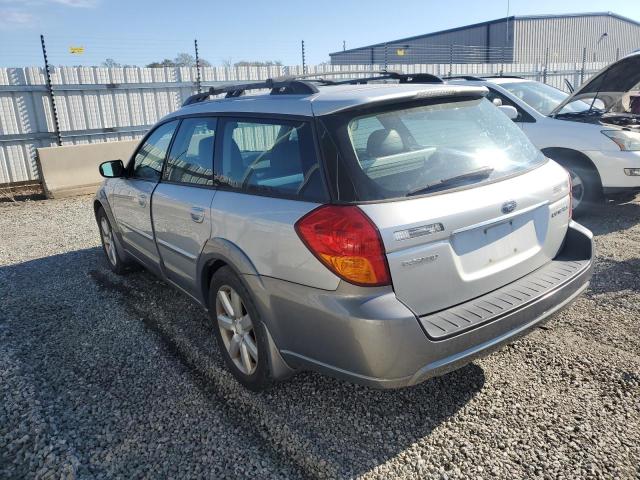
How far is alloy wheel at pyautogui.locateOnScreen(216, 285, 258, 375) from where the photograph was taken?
9.89 feet

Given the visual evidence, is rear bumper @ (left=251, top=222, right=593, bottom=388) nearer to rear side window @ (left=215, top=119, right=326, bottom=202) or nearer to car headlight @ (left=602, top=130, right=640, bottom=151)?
rear side window @ (left=215, top=119, right=326, bottom=202)

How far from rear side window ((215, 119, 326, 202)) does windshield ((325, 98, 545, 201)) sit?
16 centimetres

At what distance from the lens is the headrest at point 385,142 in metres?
2.65

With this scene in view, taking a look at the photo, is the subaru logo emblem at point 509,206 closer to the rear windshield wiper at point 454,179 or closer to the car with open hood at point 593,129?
the rear windshield wiper at point 454,179

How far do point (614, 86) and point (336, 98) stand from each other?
5839mm

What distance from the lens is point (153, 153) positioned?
4273mm

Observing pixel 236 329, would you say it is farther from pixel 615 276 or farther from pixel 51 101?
pixel 51 101

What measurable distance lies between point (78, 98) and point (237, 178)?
384 inches

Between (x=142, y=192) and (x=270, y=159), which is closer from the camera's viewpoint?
(x=270, y=159)

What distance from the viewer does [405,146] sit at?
2682 millimetres

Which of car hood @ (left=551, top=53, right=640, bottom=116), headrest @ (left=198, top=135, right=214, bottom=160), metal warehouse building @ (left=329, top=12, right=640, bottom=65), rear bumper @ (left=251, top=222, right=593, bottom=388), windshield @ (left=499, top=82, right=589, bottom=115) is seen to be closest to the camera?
rear bumper @ (left=251, top=222, right=593, bottom=388)

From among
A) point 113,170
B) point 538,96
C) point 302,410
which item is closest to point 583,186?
point 538,96

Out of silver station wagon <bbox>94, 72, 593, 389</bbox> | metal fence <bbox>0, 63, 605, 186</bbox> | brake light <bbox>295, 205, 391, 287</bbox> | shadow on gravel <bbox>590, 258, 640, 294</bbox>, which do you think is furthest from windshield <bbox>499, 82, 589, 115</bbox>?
metal fence <bbox>0, 63, 605, 186</bbox>

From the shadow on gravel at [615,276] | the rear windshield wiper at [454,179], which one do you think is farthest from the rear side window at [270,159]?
the shadow on gravel at [615,276]
